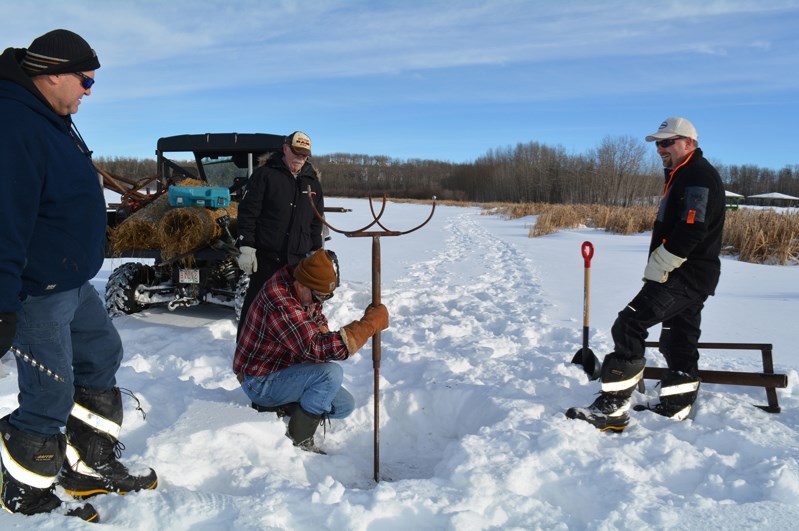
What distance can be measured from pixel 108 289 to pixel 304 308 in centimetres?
421

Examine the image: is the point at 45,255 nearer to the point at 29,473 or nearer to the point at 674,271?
the point at 29,473

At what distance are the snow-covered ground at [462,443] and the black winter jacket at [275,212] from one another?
109 centimetres

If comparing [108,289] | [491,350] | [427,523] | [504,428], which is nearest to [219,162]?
[108,289]

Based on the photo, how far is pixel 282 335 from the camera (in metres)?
3.18

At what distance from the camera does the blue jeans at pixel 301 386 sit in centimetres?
331

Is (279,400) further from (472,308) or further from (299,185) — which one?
(472,308)

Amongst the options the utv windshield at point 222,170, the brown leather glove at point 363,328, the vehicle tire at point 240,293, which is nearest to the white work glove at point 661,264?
the brown leather glove at point 363,328

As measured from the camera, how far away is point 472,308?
7.11 metres

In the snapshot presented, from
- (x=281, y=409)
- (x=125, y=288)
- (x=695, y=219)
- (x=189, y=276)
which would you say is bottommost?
(x=281, y=409)

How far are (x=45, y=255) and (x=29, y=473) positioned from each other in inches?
34.1

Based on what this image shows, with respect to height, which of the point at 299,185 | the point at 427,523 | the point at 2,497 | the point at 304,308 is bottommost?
the point at 427,523

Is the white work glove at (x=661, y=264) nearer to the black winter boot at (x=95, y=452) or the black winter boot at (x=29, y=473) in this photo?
the black winter boot at (x=95, y=452)

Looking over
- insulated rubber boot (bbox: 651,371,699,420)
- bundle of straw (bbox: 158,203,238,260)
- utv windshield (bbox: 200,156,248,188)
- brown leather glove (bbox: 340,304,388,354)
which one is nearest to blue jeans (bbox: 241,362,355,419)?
brown leather glove (bbox: 340,304,388,354)

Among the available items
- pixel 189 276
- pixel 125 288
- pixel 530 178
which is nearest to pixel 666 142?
pixel 189 276
